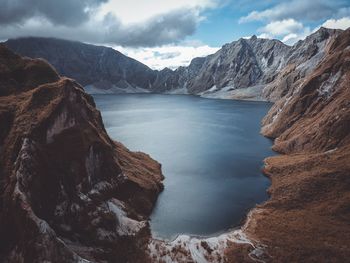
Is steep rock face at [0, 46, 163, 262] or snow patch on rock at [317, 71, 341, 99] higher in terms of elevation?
snow patch on rock at [317, 71, 341, 99]

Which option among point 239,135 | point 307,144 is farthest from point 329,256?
point 239,135

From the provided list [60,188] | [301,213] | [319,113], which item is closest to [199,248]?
[301,213]

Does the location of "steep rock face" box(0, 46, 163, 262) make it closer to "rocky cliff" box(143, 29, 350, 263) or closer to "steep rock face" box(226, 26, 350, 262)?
"rocky cliff" box(143, 29, 350, 263)

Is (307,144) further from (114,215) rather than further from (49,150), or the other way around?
(49,150)

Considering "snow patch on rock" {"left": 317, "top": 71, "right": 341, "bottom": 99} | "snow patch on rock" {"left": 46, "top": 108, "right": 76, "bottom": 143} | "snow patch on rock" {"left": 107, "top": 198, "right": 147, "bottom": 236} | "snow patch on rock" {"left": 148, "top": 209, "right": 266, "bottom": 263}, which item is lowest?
"snow patch on rock" {"left": 148, "top": 209, "right": 266, "bottom": 263}

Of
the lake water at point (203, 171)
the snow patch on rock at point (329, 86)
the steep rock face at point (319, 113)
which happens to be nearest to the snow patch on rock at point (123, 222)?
the lake water at point (203, 171)

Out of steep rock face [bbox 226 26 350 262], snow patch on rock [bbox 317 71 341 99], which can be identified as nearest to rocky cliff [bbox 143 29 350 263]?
steep rock face [bbox 226 26 350 262]

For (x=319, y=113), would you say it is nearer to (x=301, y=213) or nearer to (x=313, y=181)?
(x=313, y=181)
